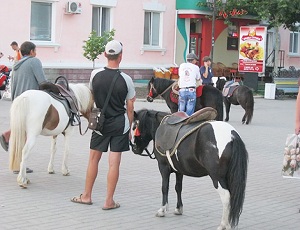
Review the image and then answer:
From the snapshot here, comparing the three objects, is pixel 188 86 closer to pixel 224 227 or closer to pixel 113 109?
pixel 113 109

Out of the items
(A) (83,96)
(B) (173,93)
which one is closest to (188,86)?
(B) (173,93)

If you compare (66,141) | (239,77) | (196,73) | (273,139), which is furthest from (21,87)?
(239,77)

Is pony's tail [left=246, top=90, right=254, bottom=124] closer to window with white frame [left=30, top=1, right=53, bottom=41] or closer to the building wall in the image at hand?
the building wall

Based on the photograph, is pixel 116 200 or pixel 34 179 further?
pixel 34 179

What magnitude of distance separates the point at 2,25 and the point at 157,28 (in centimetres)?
882

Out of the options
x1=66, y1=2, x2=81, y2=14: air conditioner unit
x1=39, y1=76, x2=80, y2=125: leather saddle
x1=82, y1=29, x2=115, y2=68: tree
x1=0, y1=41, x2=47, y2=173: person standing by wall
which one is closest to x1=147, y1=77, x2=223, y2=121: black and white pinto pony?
x1=39, y1=76, x2=80, y2=125: leather saddle

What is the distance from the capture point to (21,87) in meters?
9.70

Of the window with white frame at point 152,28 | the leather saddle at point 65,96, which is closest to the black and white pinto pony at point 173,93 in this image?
the leather saddle at point 65,96

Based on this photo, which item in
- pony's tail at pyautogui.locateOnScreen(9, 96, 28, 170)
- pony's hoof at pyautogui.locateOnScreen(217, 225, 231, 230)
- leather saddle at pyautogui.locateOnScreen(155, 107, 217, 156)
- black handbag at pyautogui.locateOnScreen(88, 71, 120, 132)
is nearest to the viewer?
pony's hoof at pyautogui.locateOnScreen(217, 225, 231, 230)

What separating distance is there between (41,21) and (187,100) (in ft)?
43.8

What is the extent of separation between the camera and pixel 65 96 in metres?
9.66

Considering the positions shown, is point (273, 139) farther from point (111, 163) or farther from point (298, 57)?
point (298, 57)

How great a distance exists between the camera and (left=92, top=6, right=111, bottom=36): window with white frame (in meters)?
28.9

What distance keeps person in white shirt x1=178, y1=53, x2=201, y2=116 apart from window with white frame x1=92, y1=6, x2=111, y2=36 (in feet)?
47.5
